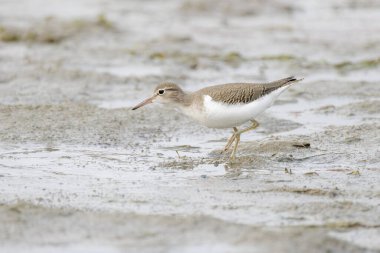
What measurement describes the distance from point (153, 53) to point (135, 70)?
1289 millimetres

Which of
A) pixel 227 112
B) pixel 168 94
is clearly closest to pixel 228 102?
pixel 227 112

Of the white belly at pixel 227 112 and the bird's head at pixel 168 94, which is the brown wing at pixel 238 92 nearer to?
the white belly at pixel 227 112

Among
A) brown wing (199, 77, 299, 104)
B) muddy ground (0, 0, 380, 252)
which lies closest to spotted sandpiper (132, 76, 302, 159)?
brown wing (199, 77, 299, 104)

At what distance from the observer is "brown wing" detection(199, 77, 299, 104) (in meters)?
9.78

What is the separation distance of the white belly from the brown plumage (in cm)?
5

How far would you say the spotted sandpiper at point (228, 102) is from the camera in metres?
9.76

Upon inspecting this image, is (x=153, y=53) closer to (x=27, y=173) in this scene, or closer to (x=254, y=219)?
(x=27, y=173)

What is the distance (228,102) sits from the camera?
976cm

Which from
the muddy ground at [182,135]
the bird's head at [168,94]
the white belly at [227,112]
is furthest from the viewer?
the bird's head at [168,94]

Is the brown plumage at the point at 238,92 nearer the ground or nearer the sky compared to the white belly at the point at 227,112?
nearer the sky

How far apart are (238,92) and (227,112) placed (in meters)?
0.32

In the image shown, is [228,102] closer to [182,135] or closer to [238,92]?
[238,92]

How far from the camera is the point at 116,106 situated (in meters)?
12.5

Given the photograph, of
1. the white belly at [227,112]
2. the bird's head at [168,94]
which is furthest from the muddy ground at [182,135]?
the bird's head at [168,94]
